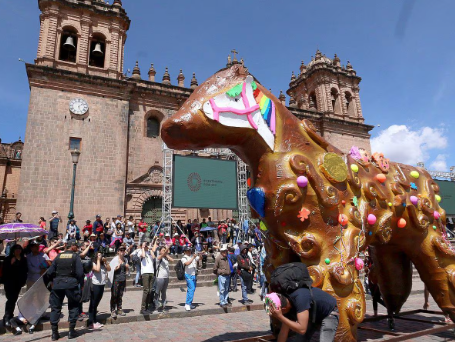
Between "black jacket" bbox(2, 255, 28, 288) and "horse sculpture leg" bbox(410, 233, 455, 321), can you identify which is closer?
"horse sculpture leg" bbox(410, 233, 455, 321)

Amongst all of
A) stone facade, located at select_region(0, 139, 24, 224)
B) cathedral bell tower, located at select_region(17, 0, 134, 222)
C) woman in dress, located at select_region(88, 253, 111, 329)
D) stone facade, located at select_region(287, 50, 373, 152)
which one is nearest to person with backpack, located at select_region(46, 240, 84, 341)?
woman in dress, located at select_region(88, 253, 111, 329)

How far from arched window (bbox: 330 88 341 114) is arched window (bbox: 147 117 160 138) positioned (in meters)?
16.0

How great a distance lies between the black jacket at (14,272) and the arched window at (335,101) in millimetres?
27137

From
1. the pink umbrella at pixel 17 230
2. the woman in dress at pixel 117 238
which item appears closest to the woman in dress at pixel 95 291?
the pink umbrella at pixel 17 230

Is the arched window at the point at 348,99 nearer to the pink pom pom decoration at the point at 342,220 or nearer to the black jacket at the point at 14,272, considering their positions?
the pink pom pom decoration at the point at 342,220

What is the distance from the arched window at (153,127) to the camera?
874 inches

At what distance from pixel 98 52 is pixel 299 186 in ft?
69.6

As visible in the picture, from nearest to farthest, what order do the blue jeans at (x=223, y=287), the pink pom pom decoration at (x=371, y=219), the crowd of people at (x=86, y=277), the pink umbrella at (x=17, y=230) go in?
the pink pom pom decoration at (x=371, y=219)
the crowd of people at (x=86, y=277)
the pink umbrella at (x=17, y=230)
the blue jeans at (x=223, y=287)

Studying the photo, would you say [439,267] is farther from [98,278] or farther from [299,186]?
[98,278]

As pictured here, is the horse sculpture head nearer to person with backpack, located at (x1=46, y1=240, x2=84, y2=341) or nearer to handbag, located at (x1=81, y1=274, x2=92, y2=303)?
person with backpack, located at (x1=46, y1=240, x2=84, y2=341)

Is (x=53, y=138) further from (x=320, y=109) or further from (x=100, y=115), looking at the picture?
(x=320, y=109)

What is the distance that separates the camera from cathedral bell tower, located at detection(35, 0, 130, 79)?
19969 mm

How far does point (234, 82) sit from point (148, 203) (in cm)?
1766

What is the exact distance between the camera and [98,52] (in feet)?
69.5
